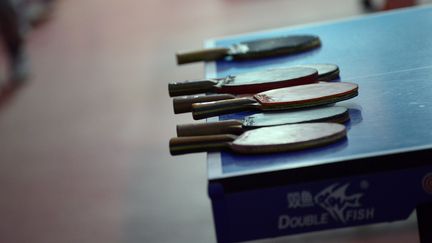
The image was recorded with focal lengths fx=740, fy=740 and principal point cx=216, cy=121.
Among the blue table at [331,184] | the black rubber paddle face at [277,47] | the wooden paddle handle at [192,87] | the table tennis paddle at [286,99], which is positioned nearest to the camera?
the blue table at [331,184]

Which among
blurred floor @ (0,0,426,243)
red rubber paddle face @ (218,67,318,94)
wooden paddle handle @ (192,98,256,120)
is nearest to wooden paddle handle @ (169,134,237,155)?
wooden paddle handle @ (192,98,256,120)

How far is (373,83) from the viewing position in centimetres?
163

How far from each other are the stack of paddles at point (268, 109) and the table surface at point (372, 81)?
0.9 inches

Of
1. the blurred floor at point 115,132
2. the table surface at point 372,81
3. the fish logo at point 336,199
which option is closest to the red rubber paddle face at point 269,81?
the table surface at point 372,81

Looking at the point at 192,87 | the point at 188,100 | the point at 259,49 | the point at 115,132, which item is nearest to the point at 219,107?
the point at 188,100

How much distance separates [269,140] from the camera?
131 cm

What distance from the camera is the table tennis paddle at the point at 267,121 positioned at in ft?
4.57

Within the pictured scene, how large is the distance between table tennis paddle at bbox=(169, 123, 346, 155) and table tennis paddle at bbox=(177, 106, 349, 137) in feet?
0.12

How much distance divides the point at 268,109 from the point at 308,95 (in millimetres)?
84

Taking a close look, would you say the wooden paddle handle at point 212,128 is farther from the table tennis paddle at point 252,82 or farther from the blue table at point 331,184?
the table tennis paddle at point 252,82

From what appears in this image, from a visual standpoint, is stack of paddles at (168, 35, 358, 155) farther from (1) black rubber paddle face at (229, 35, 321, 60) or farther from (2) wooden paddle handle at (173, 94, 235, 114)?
(1) black rubber paddle face at (229, 35, 321, 60)

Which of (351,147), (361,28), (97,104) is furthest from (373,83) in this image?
(97,104)

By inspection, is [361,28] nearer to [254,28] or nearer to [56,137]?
[56,137]

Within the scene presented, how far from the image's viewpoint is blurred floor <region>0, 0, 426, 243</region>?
9.07 ft
